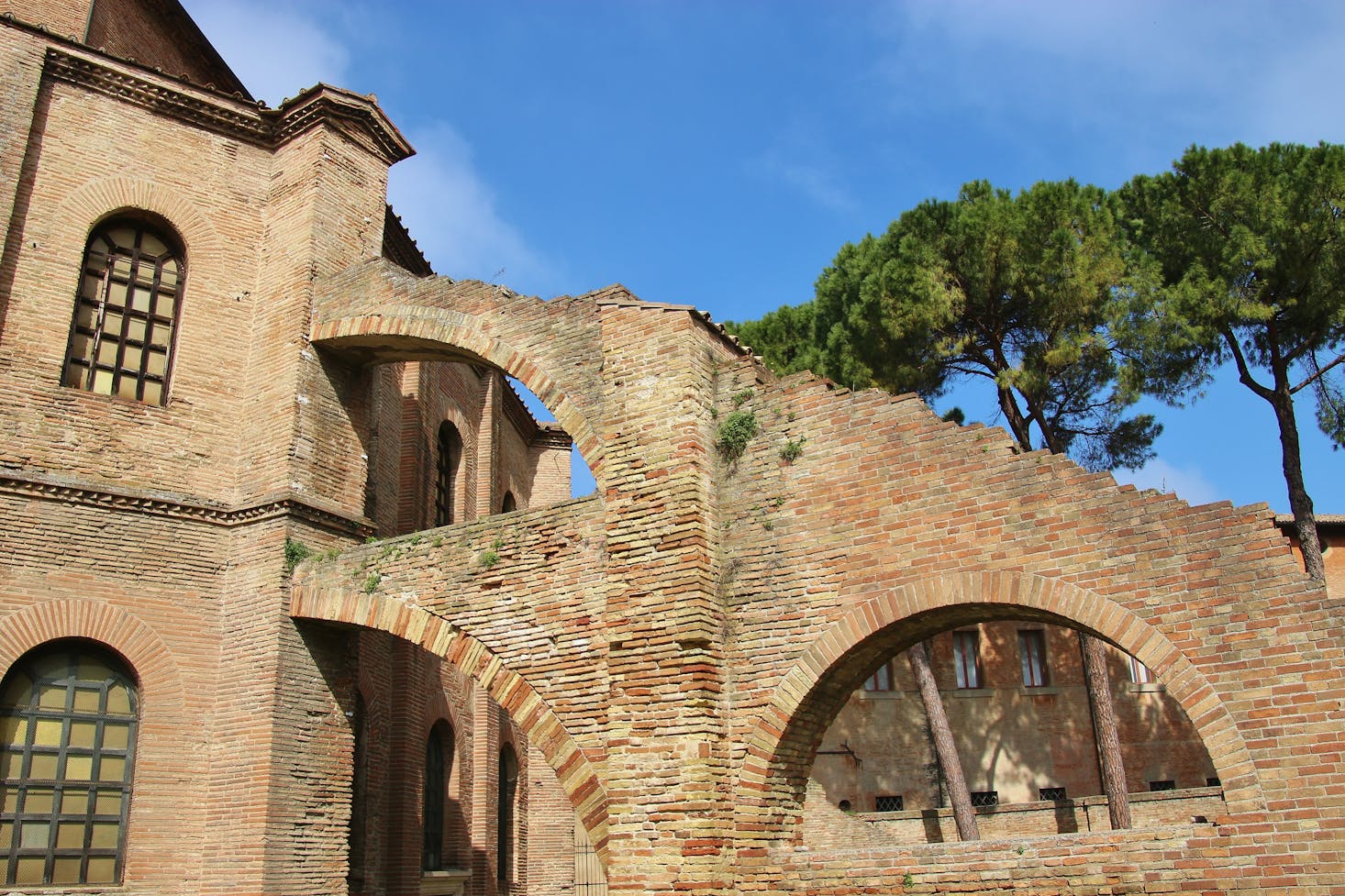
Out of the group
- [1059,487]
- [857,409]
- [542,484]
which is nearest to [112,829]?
[857,409]

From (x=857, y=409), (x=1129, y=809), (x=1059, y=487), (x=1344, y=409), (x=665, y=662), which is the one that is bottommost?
(x=1129, y=809)

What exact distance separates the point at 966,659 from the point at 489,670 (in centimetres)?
1287

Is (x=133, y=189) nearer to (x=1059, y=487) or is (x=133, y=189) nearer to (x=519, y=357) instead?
(x=519, y=357)

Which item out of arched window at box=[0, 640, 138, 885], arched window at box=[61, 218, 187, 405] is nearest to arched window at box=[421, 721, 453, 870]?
arched window at box=[0, 640, 138, 885]

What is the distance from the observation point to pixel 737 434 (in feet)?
27.4

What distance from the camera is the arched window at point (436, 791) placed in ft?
39.8

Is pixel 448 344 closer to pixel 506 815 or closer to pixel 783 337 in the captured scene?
pixel 506 815

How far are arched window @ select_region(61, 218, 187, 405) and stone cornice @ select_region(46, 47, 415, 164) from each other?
1226mm

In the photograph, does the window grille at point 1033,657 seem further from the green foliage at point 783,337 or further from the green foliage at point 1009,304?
the green foliage at point 783,337

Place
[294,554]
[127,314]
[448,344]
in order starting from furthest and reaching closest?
1. [127,314]
2. [448,344]
3. [294,554]

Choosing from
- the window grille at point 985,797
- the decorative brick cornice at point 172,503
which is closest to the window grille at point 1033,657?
the window grille at point 985,797

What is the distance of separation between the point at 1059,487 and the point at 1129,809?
11229mm

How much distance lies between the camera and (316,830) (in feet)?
Answer: 29.7

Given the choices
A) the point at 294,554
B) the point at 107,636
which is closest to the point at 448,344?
the point at 294,554
